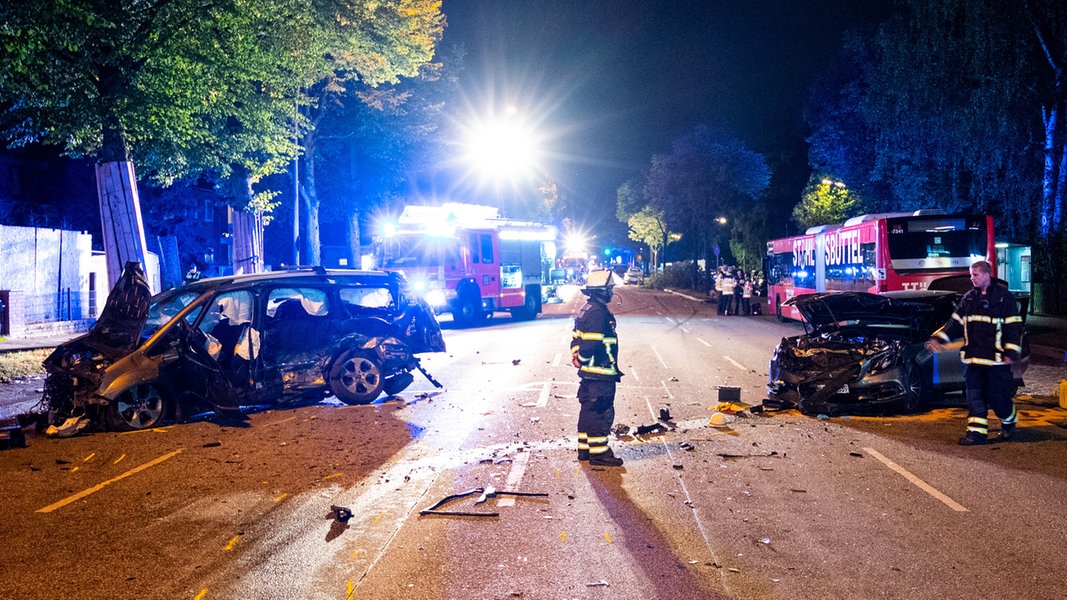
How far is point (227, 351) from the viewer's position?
32.2 feet

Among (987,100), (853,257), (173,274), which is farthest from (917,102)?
(173,274)

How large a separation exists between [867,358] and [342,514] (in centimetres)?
678

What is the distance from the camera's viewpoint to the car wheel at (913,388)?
379 inches

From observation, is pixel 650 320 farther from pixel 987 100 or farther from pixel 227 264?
pixel 227 264

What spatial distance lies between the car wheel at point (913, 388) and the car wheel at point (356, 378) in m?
6.88

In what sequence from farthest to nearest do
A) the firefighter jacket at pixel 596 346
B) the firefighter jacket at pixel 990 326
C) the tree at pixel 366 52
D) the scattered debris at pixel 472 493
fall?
the tree at pixel 366 52, the firefighter jacket at pixel 990 326, the firefighter jacket at pixel 596 346, the scattered debris at pixel 472 493

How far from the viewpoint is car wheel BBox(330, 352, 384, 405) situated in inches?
423

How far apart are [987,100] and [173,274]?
3198cm

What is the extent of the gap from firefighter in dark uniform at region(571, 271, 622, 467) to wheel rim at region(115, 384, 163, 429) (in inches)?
206

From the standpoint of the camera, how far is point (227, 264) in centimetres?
4159

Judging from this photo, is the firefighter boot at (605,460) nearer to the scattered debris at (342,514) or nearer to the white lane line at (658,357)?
the scattered debris at (342,514)

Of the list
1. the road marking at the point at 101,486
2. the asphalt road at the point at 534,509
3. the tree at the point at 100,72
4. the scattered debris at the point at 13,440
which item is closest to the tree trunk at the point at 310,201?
the tree at the point at 100,72

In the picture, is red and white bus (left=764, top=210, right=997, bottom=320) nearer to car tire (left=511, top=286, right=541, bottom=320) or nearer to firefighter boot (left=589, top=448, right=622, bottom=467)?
car tire (left=511, top=286, right=541, bottom=320)

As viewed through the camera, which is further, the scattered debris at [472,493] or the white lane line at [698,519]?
the scattered debris at [472,493]
